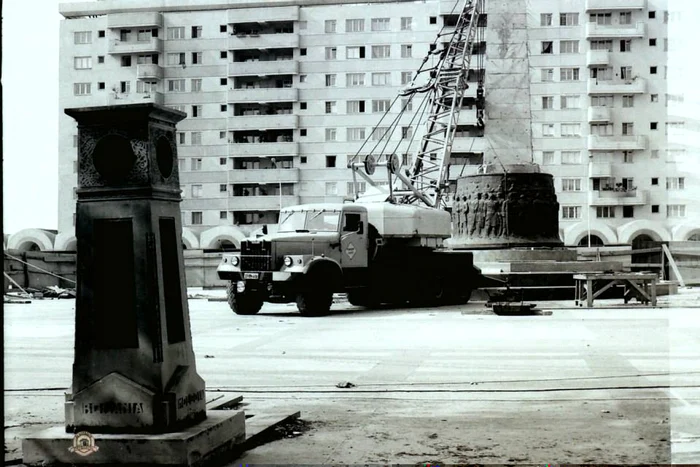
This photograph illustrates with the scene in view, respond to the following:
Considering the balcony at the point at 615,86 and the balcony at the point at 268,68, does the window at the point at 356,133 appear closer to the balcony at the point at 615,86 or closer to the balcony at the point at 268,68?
the balcony at the point at 268,68

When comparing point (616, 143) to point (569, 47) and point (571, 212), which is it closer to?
point (571, 212)

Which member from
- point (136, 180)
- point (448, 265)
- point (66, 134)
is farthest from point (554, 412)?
point (66, 134)

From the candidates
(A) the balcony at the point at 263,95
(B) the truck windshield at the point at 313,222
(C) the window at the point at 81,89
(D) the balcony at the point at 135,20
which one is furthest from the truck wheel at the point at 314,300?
(A) the balcony at the point at 263,95

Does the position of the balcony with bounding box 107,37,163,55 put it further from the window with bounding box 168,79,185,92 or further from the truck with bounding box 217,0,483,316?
the truck with bounding box 217,0,483,316

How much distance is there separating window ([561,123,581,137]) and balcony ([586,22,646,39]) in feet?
16.4

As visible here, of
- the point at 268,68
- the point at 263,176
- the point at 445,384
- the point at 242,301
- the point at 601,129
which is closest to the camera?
the point at 445,384

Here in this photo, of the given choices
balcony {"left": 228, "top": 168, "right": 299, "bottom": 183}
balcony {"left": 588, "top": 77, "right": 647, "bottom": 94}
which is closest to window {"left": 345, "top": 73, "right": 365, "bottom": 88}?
balcony {"left": 228, "top": 168, "right": 299, "bottom": 183}

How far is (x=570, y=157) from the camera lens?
5253 centimetres

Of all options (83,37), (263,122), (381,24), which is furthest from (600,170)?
(83,37)

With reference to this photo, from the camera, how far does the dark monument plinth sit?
4762 mm

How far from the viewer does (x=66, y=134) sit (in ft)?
122

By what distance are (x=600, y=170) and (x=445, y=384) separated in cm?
4602

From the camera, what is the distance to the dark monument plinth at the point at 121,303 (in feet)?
15.6

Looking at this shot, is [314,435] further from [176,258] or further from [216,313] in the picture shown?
[216,313]
